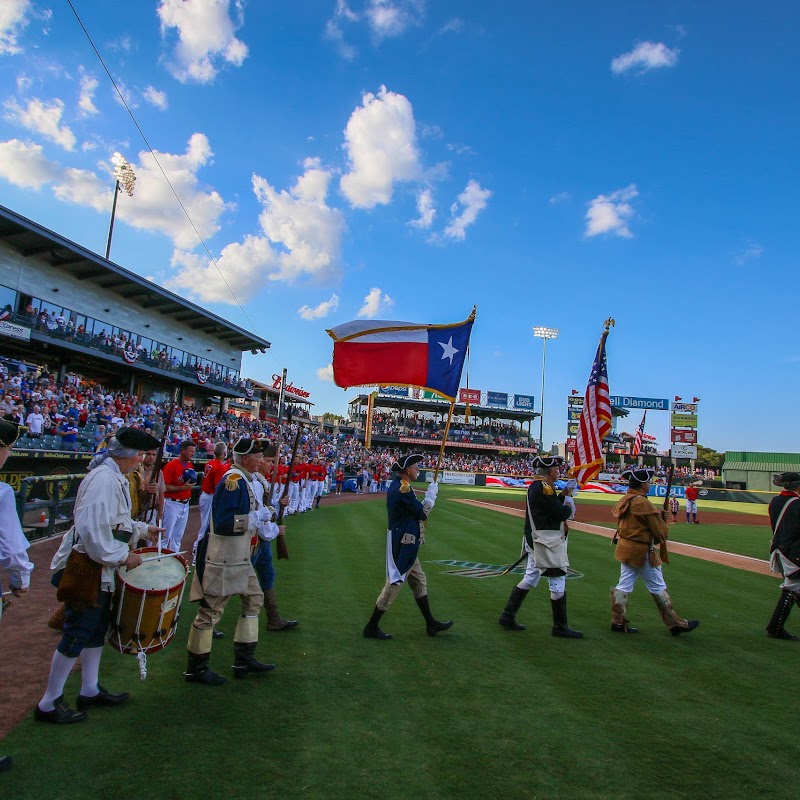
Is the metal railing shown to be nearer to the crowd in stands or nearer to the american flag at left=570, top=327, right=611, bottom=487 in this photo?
the crowd in stands

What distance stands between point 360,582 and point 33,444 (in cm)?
1166

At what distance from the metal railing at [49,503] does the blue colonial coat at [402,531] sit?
23.6 feet

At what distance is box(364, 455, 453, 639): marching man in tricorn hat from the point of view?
607 cm

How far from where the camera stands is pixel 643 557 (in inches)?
268

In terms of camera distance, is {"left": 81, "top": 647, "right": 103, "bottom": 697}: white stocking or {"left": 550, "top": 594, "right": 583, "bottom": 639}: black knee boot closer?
{"left": 81, "top": 647, "right": 103, "bottom": 697}: white stocking

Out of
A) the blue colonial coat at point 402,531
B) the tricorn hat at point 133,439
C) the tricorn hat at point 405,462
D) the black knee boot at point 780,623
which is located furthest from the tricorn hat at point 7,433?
the black knee boot at point 780,623

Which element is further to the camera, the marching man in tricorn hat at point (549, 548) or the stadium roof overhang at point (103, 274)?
the stadium roof overhang at point (103, 274)

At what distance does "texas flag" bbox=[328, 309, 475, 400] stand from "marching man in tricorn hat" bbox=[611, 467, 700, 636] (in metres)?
3.15

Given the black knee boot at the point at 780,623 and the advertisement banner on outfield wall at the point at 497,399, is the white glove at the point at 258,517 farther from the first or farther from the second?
the advertisement banner on outfield wall at the point at 497,399

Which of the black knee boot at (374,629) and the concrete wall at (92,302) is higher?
the concrete wall at (92,302)

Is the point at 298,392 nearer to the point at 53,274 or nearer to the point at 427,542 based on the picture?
the point at 53,274

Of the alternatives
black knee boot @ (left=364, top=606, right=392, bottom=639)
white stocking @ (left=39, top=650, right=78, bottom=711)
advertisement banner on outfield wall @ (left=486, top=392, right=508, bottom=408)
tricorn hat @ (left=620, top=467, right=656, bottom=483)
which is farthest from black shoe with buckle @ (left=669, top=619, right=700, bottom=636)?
advertisement banner on outfield wall @ (left=486, top=392, right=508, bottom=408)

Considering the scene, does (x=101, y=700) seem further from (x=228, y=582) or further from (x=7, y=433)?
(x=7, y=433)

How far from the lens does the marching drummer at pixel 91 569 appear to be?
12.5 feet
